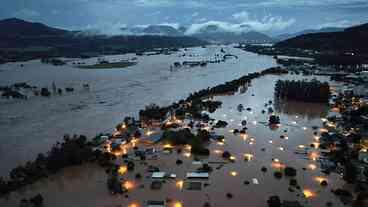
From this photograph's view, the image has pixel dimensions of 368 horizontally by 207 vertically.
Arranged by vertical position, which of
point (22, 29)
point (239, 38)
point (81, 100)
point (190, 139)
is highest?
point (239, 38)

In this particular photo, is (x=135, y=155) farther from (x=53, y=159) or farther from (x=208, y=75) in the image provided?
(x=208, y=75)

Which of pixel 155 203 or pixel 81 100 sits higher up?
pixel 81 100

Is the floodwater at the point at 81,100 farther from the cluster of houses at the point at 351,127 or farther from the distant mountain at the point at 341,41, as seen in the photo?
the distant mountain at the point at 341,41

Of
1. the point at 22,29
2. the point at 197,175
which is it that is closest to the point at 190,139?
the point at 197,175

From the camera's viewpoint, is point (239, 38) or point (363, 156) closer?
point (363, 156)

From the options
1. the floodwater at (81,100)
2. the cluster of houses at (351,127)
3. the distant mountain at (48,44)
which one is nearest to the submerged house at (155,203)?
the floodwater at (81,100)

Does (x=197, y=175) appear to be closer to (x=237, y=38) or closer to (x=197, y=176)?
(x=197, y=176)

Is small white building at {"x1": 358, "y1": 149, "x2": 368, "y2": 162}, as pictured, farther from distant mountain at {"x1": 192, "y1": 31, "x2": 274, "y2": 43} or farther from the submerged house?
distant mountain at {"x1": 192, "y1": 31, "x2": 274, "y2": 43}
